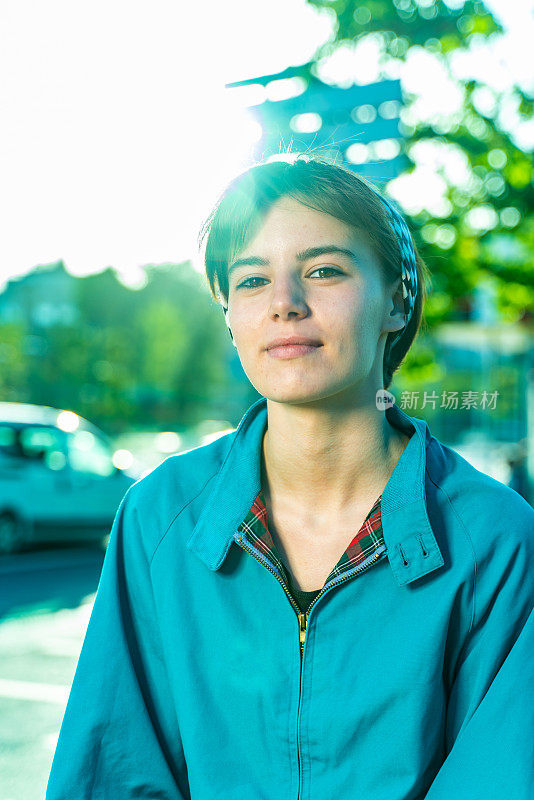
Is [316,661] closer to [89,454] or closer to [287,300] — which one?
[287,300]

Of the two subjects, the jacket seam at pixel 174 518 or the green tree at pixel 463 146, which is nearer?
the jacket seam at pixel 174 518

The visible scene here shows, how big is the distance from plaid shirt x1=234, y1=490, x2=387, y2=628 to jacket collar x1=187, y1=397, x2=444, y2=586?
0.02 metres

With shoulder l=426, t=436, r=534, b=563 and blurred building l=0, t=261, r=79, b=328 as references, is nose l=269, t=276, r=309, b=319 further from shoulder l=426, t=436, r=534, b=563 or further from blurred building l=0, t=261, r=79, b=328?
blurred building l=0, t=261, r=79, b=328

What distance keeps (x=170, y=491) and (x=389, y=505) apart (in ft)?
1.33

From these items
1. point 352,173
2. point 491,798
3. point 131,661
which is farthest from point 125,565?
point 352,173

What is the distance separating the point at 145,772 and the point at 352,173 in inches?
44.9

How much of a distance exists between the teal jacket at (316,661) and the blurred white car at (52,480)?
9.71 meters

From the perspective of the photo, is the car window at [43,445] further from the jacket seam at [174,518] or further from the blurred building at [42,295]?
the blurred building at [42,295]

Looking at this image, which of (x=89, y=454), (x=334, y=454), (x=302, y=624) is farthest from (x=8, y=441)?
(x=302, y=624)

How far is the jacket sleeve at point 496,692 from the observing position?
135 centimetres

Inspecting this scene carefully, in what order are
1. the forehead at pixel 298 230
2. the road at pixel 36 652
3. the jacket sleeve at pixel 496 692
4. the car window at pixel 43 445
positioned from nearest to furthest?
the jacket sleeve at pixel 496 692
the forehead at pixel 298 230
the road at pixel 36 652
the car window at pixel 43 445

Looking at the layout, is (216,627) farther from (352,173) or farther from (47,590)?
(47,590)

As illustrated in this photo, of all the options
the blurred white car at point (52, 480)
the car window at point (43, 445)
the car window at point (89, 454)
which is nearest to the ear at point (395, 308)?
the blurred white car at point (52, 480)

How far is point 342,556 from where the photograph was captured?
1.48 metres
